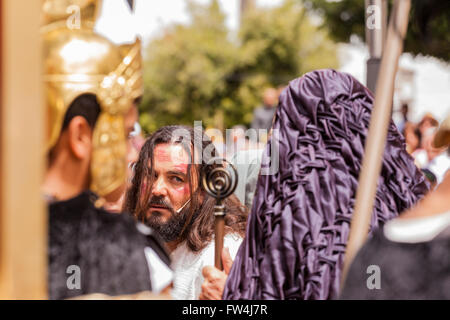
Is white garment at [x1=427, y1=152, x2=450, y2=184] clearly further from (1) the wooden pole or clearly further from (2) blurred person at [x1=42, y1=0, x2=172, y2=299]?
(1) the wooden pole

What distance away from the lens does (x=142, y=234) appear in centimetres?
179

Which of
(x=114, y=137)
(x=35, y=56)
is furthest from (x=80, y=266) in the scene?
(x=35, y=56)

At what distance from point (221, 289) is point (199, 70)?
28.8 m

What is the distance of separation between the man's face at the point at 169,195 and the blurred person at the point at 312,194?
611 mm

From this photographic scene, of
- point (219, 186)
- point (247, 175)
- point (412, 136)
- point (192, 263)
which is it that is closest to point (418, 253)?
point (219, 186)

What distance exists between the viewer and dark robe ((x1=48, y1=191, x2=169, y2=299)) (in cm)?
171

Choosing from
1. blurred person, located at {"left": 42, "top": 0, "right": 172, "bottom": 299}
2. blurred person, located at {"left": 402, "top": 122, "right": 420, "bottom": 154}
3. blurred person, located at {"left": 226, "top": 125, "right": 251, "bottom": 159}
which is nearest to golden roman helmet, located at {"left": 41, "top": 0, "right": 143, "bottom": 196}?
blurred person, located at {"left": 42, "top": 0, "right": 172, "bottom": 299}

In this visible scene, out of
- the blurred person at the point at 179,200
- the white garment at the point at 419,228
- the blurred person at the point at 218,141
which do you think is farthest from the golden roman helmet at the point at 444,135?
the blurred person at the point at 218,141

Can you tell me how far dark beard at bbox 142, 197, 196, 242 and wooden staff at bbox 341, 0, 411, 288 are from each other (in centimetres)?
135

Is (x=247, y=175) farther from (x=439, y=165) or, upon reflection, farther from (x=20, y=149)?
(x=439, y=165)

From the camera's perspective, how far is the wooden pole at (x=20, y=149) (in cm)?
147

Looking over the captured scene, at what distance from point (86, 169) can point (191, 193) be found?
1272mm

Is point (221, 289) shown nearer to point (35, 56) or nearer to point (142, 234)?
point (142, 234)

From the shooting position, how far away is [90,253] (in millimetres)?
1723
